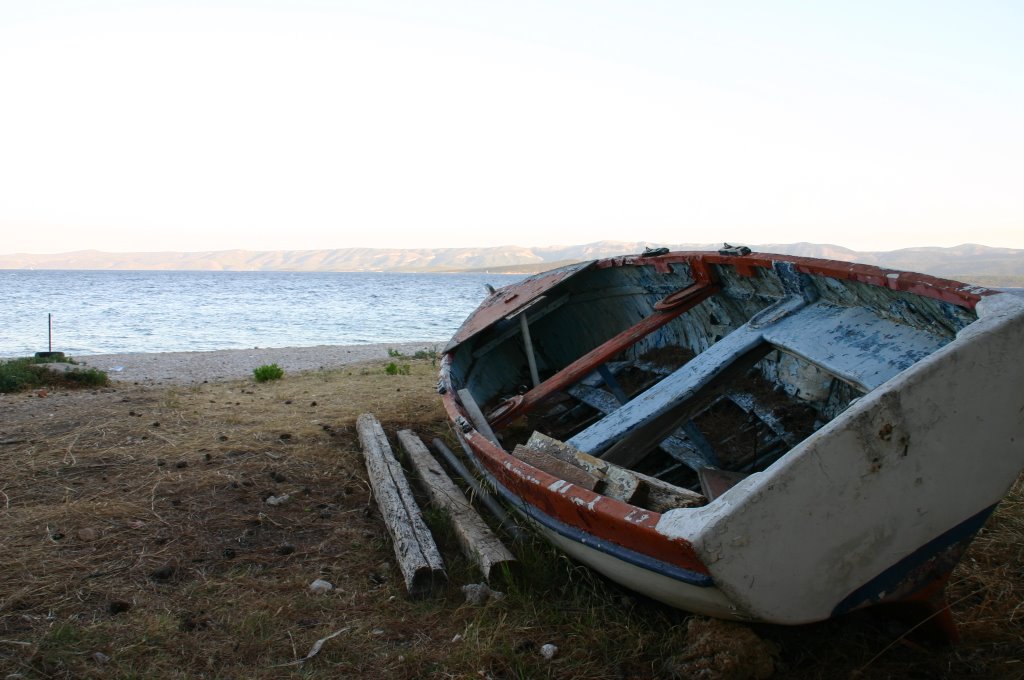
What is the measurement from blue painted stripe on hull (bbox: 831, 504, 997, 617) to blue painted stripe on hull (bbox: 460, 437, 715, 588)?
0.49 metres

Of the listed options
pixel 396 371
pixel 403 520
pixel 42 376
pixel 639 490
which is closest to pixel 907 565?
pixel 639 490

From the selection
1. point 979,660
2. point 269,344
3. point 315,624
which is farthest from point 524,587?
point 269,344

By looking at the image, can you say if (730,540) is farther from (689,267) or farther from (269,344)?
(269,344)

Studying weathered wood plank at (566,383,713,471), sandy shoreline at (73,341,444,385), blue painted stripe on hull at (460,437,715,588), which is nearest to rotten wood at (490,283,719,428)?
weathered wood plank at (566,383,713,471)

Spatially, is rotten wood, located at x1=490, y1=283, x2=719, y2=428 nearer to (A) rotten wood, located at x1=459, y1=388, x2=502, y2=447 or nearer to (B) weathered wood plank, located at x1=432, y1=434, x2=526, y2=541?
(A) rotten wood, located at x1=459, y1=388, x2=502, y2=447

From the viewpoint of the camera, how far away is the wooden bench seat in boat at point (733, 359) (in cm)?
356

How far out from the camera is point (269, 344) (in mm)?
24391

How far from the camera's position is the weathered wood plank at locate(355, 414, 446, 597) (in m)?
3.62

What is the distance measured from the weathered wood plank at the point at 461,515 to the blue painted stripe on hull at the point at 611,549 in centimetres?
23

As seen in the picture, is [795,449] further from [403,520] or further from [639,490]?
[403,520]

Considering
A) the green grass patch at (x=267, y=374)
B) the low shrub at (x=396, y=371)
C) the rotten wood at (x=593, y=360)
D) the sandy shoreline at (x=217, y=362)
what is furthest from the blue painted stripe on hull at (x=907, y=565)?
the sandy shoreline at (x=217, y=362)

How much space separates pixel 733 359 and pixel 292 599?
2451 millimetres

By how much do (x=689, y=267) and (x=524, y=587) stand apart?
279 centimetres

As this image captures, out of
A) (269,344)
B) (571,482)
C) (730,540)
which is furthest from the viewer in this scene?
(269,344)
